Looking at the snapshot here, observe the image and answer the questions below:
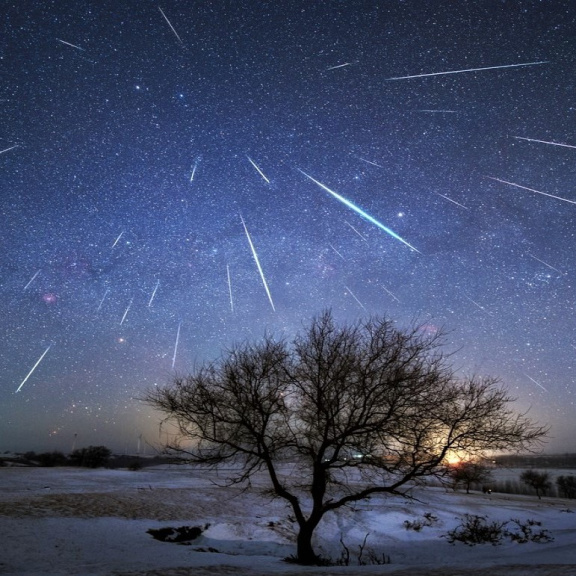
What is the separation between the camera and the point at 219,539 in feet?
61.0

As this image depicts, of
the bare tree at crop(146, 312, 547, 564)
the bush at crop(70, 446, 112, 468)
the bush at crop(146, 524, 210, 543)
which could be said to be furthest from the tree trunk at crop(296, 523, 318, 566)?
the bush at crop(70, 446, 112, 468)

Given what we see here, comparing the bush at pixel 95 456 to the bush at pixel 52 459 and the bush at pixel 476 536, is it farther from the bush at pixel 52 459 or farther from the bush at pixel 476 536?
the bush at pixel 476 536

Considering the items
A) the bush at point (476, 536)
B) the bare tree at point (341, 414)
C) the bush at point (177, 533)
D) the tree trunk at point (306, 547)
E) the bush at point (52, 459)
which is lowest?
the bush at point (52, 459)

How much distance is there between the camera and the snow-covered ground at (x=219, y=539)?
7969mm

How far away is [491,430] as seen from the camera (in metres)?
10.7

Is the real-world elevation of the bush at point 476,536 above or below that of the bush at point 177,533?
below

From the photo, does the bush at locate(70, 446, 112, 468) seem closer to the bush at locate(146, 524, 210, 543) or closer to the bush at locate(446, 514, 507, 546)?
the bush at locate(146, 524, 210, 543)

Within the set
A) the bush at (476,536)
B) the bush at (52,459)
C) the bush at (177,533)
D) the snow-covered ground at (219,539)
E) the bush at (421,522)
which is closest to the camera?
the snow-covered ground at (219,539)

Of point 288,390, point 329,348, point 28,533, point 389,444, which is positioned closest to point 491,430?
point 389,444

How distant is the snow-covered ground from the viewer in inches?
314

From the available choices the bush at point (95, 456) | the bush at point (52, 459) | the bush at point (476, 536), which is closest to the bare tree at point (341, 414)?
the bush at point (476, 536)

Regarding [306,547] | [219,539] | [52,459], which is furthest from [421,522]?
[52,459]

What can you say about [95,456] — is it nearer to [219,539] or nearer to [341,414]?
[219,539]

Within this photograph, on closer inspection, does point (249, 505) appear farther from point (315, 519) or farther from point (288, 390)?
point (288, 390)
